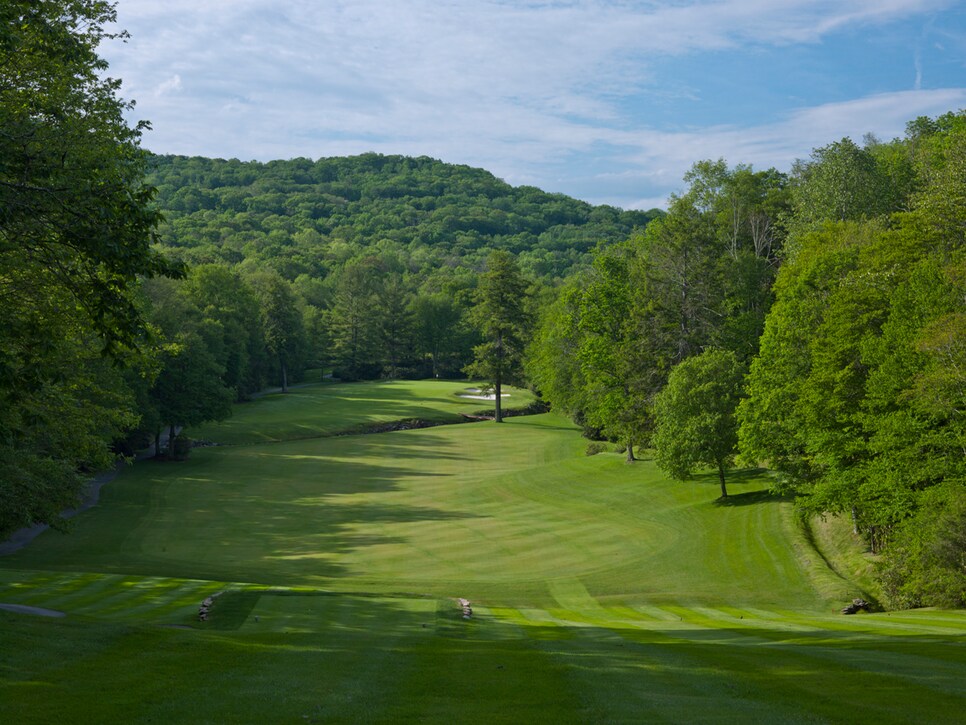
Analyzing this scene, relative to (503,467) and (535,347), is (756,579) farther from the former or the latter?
(535,347)

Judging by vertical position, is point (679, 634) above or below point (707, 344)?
below

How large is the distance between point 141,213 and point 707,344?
149 ft

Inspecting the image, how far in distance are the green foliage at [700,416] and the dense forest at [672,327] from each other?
11 centimetres

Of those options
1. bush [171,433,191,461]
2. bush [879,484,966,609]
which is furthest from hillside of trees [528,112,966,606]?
bush [171,433,191,461]

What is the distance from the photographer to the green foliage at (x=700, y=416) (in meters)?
43.6

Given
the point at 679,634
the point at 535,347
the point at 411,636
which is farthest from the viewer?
the point at 535,347

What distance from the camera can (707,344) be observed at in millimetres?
54844

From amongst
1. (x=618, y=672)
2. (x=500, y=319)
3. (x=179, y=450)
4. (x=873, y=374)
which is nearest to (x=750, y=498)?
(x=873, y=374)

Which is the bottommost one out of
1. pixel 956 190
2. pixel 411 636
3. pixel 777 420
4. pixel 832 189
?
pixel 411 636

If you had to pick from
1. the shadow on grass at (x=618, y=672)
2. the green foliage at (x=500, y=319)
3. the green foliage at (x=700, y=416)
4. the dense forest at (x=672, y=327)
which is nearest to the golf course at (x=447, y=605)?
the shadow on grass at (x=618, y=672)

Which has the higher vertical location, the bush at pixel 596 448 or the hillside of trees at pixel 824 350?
the hillside of trees at pixel 824 350

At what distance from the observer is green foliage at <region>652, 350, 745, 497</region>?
43625mm

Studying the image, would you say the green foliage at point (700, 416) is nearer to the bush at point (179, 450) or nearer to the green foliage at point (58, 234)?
the green foliage at point (58, 234)

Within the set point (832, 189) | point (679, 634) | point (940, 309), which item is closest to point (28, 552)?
point (679, 634)
